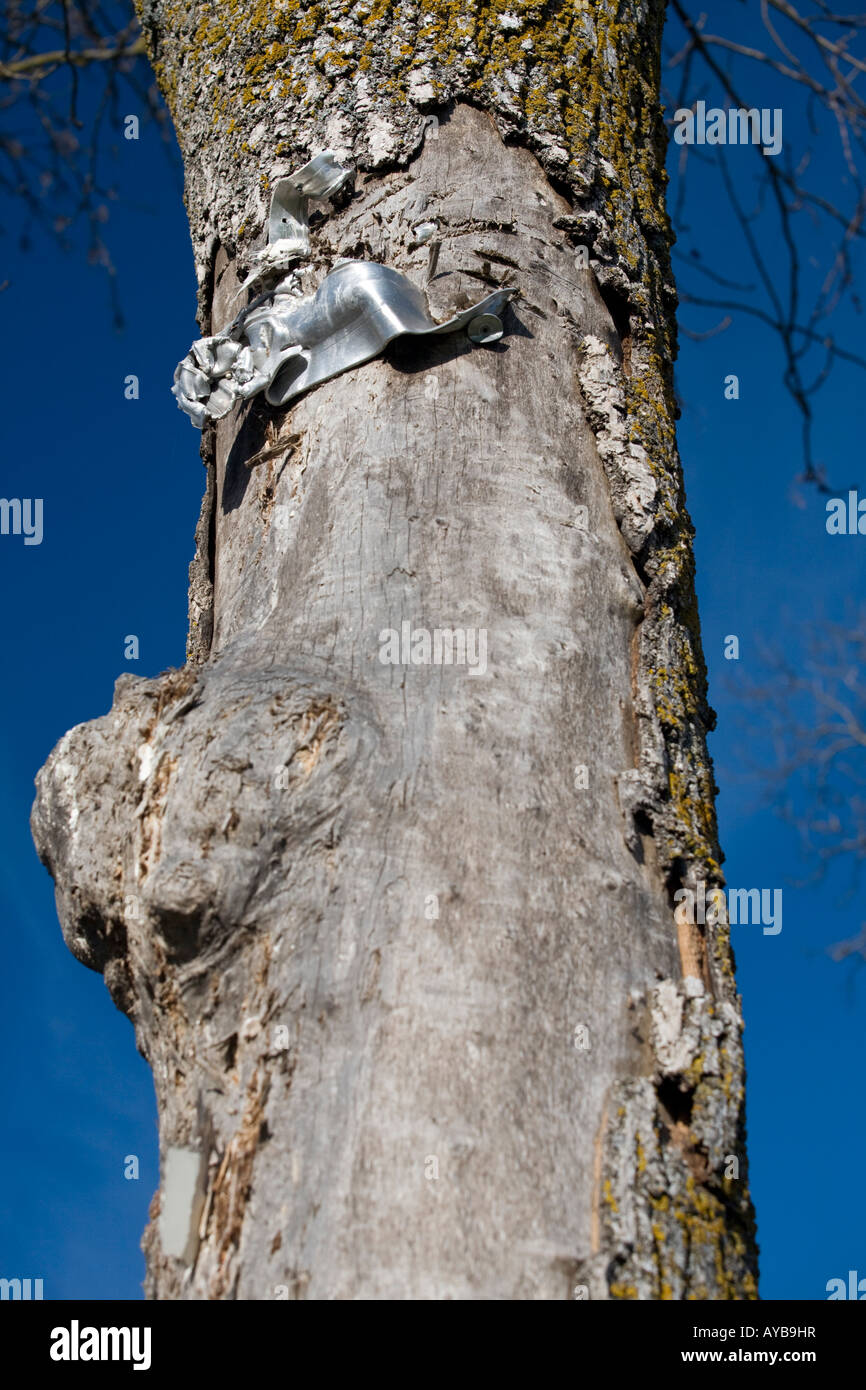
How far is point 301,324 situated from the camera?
76.3 inches

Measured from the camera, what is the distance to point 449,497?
170cm

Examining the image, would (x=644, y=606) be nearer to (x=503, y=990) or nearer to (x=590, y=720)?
(x=590, y=720)

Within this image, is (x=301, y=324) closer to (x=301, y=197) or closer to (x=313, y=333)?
(x=313, y=333)

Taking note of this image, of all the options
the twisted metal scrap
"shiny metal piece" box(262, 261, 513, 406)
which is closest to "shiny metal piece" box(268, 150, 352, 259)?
the twisted metal scrap

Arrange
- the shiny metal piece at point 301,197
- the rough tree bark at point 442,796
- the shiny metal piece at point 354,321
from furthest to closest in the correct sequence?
the shiny metal piece at point 301,197, the shiny metal piece at point 354,321, the rough tree bark at point 442,796

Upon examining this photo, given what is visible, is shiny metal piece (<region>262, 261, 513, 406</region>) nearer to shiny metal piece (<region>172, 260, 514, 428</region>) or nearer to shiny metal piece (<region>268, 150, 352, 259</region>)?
shiny metal piece (<region>172, 260, 514, 428</region>)

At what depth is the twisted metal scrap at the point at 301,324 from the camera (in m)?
1.85

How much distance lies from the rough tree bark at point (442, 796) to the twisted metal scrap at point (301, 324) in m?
0.05

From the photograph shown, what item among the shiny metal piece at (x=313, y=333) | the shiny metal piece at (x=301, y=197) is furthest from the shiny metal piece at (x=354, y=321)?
the shiny metal piece at (x=301, y=197)

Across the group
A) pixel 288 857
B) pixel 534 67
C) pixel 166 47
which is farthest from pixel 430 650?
pixel 166 47

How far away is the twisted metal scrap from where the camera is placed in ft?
6.08

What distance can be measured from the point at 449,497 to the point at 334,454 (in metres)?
0.21

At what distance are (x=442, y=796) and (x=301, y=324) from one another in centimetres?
86

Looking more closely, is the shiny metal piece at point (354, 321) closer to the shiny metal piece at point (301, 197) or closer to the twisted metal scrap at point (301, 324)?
the twisted metal scrap at point (301, 324)
